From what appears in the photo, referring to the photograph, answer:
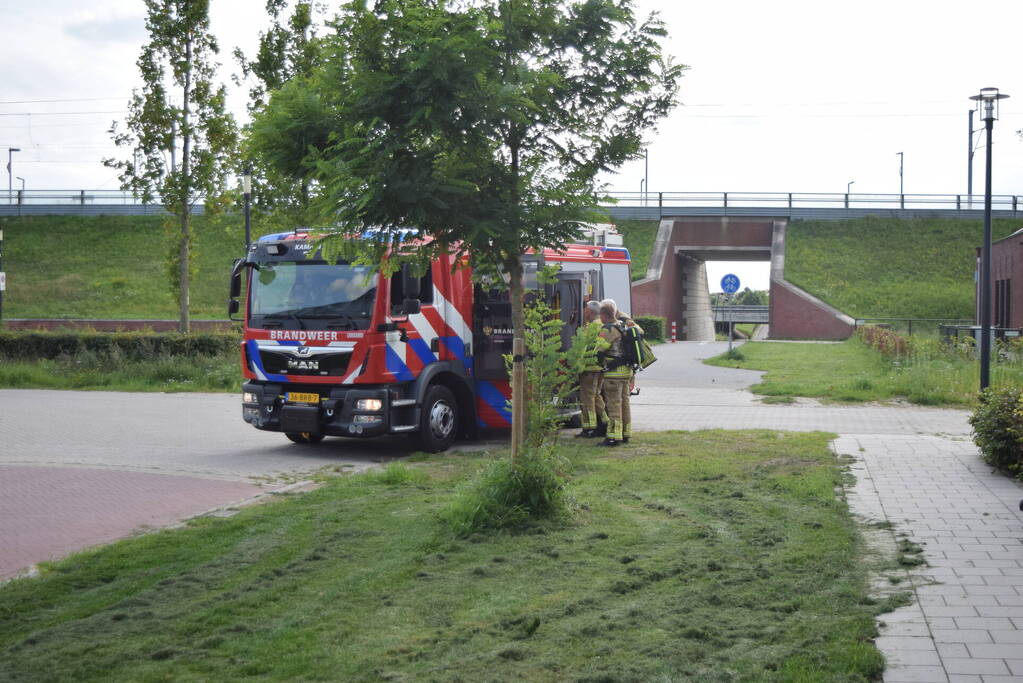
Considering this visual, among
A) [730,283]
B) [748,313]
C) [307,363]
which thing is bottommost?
[307,363]

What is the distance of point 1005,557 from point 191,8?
71.3ft

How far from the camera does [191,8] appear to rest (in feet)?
74.3

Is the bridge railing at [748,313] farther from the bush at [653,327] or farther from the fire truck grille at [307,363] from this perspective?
the fire truck grille at [307,363]

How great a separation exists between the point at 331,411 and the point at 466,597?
5856 millimetres

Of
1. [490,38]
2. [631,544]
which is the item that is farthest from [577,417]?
[490,38]

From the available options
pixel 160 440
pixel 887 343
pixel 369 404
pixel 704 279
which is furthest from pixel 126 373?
pixel 704 279

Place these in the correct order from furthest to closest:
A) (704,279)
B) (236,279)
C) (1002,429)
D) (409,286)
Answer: (704,279) → (236,279) → (409,286) → (1002,429)

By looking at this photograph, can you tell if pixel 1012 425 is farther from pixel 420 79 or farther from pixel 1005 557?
pixel 420 79

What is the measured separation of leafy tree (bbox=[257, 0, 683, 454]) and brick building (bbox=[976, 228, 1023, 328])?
83.4 ft

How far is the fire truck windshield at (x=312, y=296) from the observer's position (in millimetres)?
10914

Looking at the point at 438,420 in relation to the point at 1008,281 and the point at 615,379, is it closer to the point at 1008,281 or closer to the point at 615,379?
the point at 615,379

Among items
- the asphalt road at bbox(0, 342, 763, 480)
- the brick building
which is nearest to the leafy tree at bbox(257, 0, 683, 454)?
the asphalt road at bbox(0, 342, 763, 480)

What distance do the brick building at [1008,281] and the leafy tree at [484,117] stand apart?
25417 millimetres

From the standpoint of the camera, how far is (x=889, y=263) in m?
46.8
